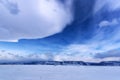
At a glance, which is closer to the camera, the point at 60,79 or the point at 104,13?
the point at 104,13

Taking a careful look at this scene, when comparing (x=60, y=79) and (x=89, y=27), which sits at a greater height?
(x=89, y=27)

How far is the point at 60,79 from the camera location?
12.6 m

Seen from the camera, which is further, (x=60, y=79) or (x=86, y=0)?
(x=60, y=79)

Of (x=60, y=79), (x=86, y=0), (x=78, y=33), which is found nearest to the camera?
(x=86, y=0)

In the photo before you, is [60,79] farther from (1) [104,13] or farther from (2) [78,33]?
(1) [104,13]

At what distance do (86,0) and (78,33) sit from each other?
1804 mm

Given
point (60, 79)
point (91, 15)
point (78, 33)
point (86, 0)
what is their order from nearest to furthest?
point (86, 0), point (91, 15), point (78, 33), point (60, 79)

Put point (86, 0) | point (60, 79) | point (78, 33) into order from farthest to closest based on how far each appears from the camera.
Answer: point (60, 79) → point (78, 33) → point (86, 0)

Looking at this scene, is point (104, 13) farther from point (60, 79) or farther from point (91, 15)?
point (60, 79)

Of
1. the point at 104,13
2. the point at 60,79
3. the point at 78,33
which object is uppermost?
the point at 104,13

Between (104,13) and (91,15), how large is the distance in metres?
0.61

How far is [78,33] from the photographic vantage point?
8.56 m

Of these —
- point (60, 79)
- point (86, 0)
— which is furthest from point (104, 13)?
point (60, 79)

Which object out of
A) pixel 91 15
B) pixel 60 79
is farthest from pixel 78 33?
pixel 60 79
